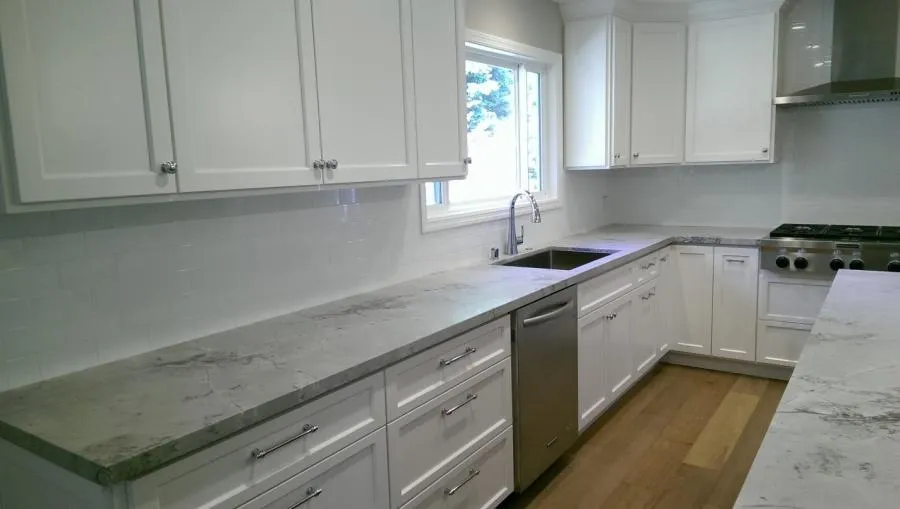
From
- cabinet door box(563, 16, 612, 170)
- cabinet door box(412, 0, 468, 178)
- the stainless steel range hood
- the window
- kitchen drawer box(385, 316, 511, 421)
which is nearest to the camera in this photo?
kitchen drawer box(385, 316, 511, 421)

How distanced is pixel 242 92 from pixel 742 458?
9.29 ft

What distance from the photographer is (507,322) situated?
96.7 inches

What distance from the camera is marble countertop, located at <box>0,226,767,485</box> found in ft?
4.32

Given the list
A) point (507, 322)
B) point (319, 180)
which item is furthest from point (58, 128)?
point (507, 322)

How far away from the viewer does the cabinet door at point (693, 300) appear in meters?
4.21

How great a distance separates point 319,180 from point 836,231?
3469mm

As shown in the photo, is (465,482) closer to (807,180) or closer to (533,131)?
(533,131)

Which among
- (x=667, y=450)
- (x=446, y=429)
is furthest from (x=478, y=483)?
(x=667, y=450)

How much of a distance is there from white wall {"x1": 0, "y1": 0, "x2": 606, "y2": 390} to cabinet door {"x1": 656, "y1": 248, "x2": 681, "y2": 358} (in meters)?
1.94

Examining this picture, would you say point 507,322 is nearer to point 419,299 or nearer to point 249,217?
point 419,299

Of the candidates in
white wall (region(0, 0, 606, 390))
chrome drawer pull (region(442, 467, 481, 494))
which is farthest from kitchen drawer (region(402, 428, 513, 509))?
white wall (region(0, 0, 606, 390))

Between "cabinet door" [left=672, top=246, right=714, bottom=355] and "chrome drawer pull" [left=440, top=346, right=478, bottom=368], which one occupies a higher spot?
"chrome drawer pull" [left=440, top=346, right=478, bottom=368]

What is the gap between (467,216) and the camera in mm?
3305

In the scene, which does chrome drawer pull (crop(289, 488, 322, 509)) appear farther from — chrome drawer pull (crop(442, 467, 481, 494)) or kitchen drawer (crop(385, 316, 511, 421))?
chrome drawer pull (crop(442, 467, 481, 494))
